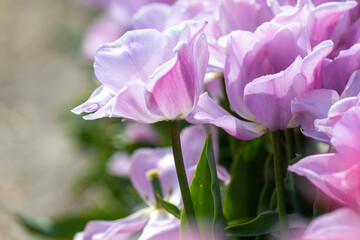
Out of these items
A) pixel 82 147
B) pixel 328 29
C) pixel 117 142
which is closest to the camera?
pixel 328 29

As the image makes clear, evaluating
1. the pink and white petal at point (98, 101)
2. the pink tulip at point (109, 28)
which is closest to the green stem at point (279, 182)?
the pink and white petal at point (98, 101)

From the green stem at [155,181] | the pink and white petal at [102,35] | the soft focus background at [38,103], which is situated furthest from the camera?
the soft focus background at [38,103]

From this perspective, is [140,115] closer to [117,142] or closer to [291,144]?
[291,144]

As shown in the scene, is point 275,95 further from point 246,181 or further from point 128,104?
point 246,181

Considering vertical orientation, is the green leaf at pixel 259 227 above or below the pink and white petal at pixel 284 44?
below

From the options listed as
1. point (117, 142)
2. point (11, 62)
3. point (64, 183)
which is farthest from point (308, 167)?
point (11, 62)

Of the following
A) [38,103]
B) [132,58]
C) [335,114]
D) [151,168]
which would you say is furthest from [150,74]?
[38,103]

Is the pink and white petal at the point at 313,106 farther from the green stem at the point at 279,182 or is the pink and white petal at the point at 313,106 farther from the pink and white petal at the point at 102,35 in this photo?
the pink and white petal at the point at 102,35
